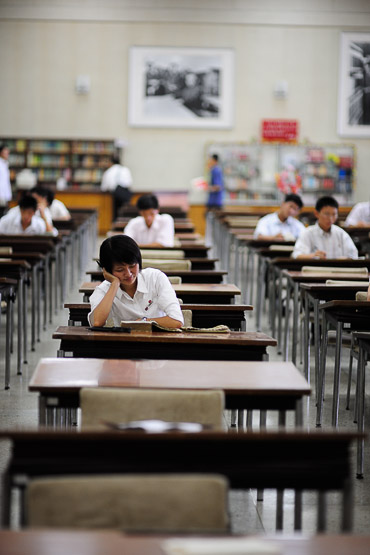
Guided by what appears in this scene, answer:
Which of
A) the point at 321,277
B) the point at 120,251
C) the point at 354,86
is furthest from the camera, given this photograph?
the point at 354,86

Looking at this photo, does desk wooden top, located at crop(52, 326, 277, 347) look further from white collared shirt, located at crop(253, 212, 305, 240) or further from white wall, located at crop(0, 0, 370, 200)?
white wall, located at crop(0, 0, 370, 200)

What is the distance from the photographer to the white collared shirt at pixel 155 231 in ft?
26.6

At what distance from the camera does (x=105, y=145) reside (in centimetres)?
1689

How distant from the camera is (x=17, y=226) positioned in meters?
8.54

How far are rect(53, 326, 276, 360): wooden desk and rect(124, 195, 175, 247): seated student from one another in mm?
4405

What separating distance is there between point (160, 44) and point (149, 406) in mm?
15067

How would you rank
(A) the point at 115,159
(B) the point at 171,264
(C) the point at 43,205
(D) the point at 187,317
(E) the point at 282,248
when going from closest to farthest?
(D) the point at 187,317 < (B) the point at 171,264 < (E) the point at 282,248 < (C) the point at 43,205 < (A) the point at 115,159

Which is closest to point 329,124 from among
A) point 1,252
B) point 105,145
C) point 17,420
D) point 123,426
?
point 105,145

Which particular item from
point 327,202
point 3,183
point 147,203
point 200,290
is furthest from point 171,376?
point 3,183

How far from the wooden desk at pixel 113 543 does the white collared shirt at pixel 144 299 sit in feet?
8.38

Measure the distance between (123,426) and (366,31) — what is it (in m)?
15.7

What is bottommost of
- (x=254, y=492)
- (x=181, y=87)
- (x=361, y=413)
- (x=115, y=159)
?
(x=254, y=492)

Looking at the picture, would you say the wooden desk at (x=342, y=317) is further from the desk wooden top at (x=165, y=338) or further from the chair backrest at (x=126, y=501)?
the chair backrest at (x=126, y=501)

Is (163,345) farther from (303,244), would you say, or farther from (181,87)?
(181,87)
